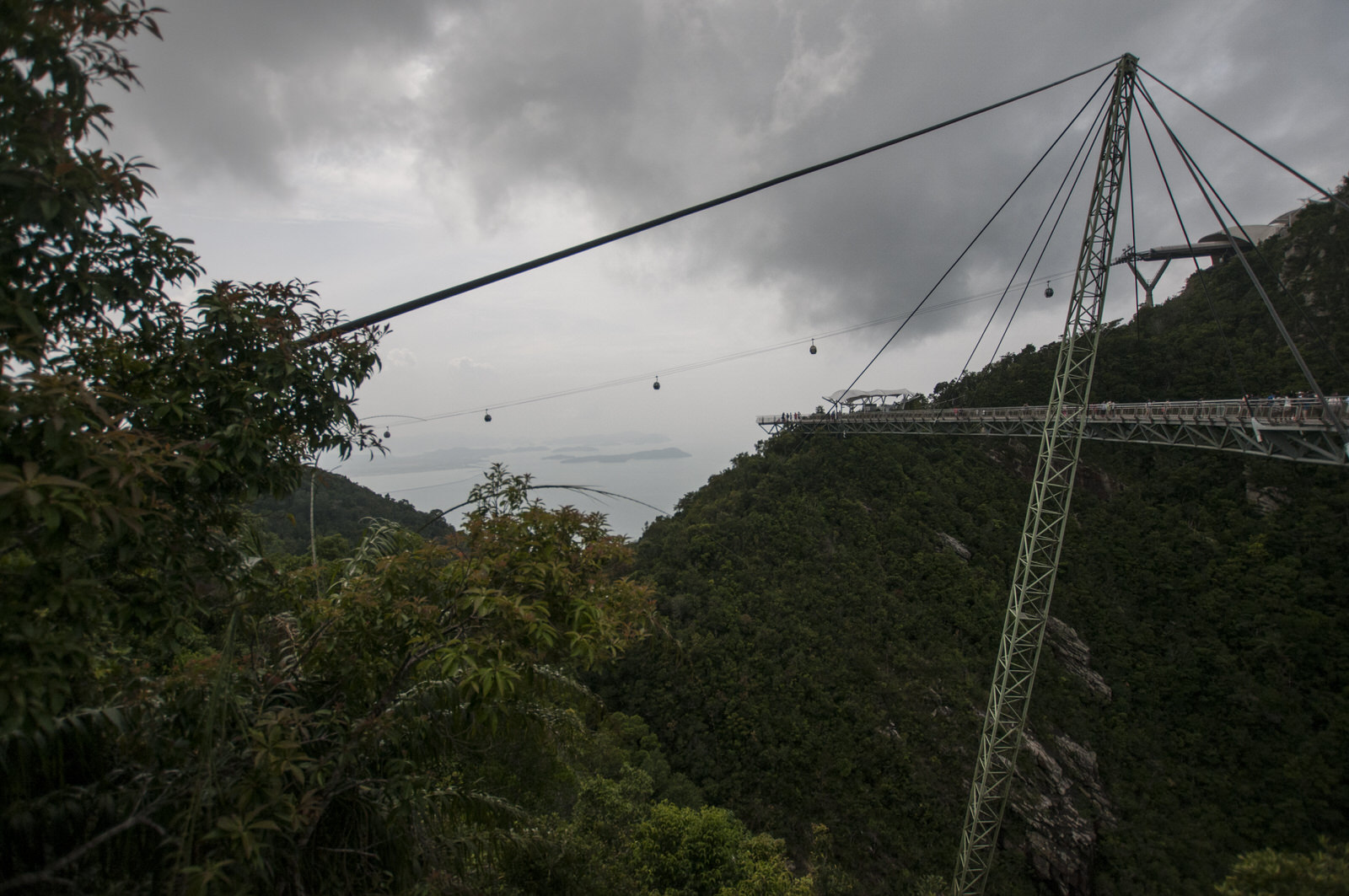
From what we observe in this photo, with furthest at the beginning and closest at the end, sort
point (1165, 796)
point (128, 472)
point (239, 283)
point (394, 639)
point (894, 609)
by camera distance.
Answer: point (894, 609) < point (1165, 796) < point (394, 639) < point (239, 283) < point (128, 472)

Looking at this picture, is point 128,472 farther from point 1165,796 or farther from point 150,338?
point 1165,796

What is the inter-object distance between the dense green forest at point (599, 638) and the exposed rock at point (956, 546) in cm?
35

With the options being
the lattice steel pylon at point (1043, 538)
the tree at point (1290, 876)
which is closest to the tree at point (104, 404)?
the tree at point (1290, 876)

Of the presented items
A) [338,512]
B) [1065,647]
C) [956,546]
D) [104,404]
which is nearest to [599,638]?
[104,404]

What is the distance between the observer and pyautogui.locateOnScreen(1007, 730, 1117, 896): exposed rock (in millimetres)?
13125

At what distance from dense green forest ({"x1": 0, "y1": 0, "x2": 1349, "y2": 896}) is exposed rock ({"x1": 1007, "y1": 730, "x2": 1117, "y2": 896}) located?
0.24ft

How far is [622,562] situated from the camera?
9.27 ft

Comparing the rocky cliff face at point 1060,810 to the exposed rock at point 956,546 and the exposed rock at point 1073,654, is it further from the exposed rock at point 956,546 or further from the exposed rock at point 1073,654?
the exposed rock at point 956,546

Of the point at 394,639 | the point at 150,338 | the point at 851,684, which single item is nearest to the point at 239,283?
the point at 150,338

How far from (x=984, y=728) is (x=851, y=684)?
5.66 m

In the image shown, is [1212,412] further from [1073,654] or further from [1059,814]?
[1059,814]

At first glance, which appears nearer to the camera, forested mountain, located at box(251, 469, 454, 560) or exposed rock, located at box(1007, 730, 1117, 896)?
exposed rock, located at box(1007, 730, 1117, 896)

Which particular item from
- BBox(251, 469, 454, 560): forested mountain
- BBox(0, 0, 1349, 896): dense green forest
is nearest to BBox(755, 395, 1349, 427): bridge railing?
BBox(0, 0, 1349, 896): dense green forest

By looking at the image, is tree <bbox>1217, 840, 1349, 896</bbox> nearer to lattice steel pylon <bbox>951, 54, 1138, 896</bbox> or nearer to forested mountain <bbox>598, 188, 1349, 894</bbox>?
lattice steel pylon <bbox>951, 54, 1138, 896</bbox>
